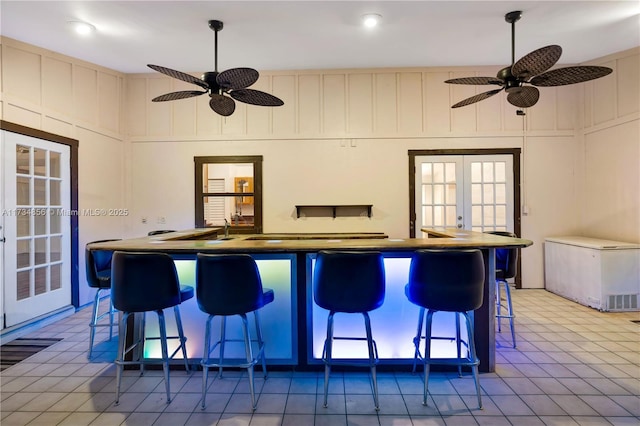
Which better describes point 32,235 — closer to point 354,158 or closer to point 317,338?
point 317,338

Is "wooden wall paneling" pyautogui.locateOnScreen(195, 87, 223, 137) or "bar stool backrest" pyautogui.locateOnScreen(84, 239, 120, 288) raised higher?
"wooden wall paneling" pyautogui.locateOnScreen(195, 87, 223, 137)

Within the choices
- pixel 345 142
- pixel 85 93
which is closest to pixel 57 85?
pixel 85 93

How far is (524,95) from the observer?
313 cm

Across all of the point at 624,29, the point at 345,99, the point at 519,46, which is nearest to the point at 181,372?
the point at 345,99

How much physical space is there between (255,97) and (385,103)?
8.09 feet

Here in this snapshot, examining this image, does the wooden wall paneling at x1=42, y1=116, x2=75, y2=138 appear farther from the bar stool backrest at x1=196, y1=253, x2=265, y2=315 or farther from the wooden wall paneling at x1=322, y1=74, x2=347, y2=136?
the wooden wall paneling at x1=322, y1=74, x2=347, y2=136

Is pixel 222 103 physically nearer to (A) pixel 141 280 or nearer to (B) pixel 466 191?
(A) pixel 141 280

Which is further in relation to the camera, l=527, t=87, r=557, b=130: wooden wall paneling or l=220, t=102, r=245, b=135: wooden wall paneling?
l=220, t=102, r=245, b=135: wooden wall paneling

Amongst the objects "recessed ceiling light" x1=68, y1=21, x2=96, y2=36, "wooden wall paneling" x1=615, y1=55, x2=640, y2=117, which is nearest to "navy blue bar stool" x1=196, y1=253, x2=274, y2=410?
"recessed ceiling light" x1=68, y1=21, x2=96, y2=36

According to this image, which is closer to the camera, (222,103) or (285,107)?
(222,103)

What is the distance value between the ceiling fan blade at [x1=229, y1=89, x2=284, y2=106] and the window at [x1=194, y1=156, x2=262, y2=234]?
70.3 inches

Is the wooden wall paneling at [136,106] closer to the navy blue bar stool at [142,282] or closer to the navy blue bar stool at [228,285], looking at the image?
the navy blue bar stool at [142,282]

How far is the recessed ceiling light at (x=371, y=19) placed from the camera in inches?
134

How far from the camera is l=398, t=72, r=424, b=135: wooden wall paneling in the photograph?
16.1 feet
